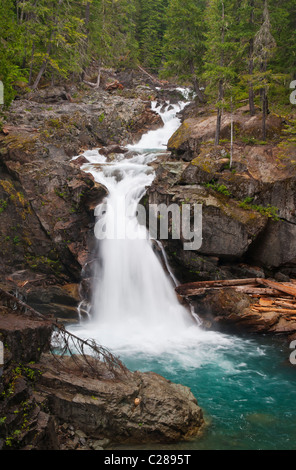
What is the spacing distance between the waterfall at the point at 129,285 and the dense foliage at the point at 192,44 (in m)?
7.21

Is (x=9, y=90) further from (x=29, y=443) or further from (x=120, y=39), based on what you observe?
(x=120, y=39)

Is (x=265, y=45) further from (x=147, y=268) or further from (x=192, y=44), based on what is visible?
(x=147, y=268)

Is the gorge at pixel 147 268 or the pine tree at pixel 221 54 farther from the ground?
the pine tree at pixel 221 54

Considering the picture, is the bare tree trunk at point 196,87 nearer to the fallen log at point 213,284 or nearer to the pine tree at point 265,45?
the pine tree at point 265,45

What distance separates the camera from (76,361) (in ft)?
24.0

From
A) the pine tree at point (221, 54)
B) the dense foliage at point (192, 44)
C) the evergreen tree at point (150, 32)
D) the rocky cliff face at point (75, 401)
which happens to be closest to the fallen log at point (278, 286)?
the rocky cliff face at point (75, 401)

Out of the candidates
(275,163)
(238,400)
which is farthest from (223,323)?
(275,163)

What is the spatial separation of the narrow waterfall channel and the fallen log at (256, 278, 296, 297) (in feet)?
7.85

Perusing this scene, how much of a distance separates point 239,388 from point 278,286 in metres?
5.74

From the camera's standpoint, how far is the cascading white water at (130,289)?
1251 centimetres

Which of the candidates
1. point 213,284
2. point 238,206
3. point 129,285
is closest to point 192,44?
point 238,206

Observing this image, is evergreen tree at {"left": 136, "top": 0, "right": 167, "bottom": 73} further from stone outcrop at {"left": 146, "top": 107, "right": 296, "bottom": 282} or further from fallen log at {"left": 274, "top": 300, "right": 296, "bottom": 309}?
fallen log at {"left": 274, "top": 300, "right": 296, "bottom": 309}

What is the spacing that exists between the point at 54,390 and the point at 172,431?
103 inches

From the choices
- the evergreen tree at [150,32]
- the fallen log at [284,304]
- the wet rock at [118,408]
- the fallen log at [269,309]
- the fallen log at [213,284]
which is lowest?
the wet rock at [118,408]
